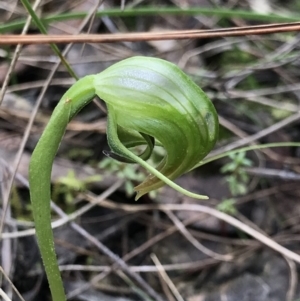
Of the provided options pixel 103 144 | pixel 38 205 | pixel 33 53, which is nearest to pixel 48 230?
pixel 38 205

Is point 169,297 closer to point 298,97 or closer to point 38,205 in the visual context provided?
point 38,205

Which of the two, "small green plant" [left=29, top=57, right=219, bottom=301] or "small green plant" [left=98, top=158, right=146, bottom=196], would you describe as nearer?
"small green plant" [left=29, top=57, right=219, bottom=301]

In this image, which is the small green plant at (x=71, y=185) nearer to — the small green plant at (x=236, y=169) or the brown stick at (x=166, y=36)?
the small green plant at (x=236, y=169)

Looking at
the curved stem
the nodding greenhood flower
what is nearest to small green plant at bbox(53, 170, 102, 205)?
the curved stem

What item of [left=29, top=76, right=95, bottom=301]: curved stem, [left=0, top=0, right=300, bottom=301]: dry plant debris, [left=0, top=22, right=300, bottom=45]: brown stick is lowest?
[left=0, top=0, right=300, bottom=301]: dry plant debris

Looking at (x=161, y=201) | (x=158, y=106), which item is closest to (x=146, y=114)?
(x=158, y=106)

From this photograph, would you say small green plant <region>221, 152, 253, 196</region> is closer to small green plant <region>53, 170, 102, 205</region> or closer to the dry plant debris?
the dry plant debris

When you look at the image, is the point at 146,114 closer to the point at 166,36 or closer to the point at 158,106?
the point at 158,106

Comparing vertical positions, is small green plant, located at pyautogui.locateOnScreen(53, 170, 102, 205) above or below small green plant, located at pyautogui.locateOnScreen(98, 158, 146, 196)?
below
